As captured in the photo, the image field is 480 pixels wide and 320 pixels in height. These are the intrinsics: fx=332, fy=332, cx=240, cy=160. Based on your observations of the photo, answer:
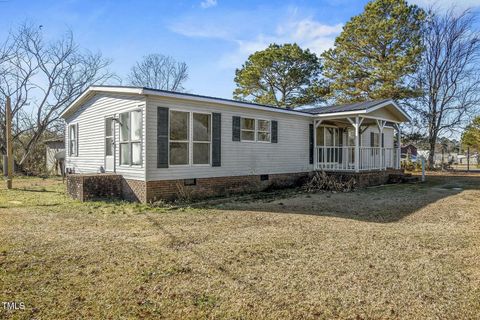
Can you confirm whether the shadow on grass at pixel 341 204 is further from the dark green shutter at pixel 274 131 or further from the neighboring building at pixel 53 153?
the neighboring building at pixel 53 153

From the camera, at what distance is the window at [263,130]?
11531 millimetres

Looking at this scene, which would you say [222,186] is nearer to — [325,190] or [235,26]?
[325,190]

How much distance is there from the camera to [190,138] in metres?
9.46

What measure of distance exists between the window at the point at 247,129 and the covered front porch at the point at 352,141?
11.7 feet

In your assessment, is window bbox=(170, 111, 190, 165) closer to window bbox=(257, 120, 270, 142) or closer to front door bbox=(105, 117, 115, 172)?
front door bbox=(105, 117, 115, 172)

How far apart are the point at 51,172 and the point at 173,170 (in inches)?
598

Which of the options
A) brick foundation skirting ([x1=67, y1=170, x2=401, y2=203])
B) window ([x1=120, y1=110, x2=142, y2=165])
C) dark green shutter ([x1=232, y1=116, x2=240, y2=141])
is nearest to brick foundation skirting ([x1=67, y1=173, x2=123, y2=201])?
brick foundation skirting ([x1=67, y1=170, x2=401, y2=203])

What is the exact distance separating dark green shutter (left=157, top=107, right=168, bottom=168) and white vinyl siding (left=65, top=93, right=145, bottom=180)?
1.31 feet

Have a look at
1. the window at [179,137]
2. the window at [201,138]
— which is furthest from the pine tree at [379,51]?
the window at [179,137]

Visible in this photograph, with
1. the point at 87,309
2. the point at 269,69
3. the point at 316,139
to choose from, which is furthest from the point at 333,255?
the point at 269,69

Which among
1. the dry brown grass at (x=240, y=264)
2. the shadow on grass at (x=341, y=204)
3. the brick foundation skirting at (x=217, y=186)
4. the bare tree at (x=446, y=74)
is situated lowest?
the dry brown grass at (x=240, y=264)

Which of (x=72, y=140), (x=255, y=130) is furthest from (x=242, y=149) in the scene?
(x=72, y=140)

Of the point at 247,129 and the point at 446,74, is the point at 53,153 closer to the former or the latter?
the point at 247,129

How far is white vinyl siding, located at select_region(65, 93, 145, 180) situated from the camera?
9.20 metres
